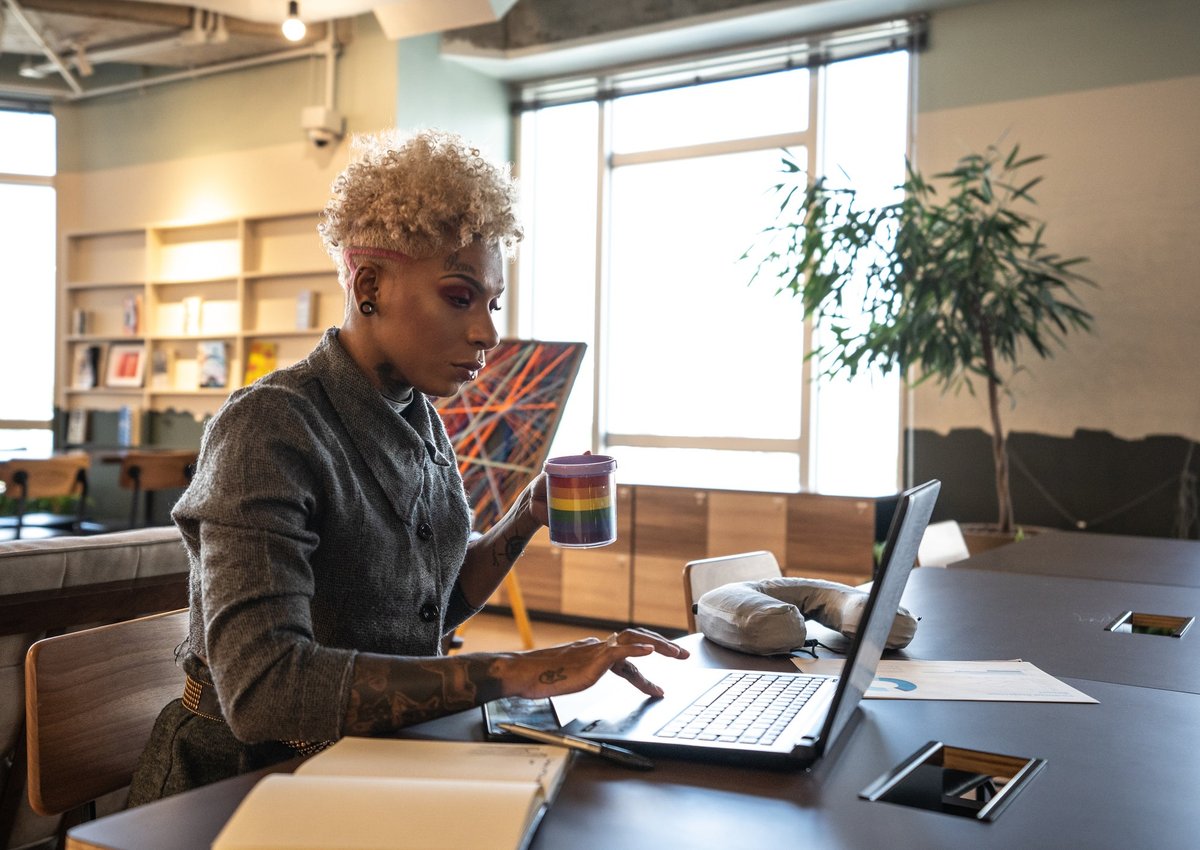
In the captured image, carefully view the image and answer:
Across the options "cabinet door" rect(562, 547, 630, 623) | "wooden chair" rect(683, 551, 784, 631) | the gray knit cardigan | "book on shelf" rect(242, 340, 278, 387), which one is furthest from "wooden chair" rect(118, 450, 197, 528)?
the gray knit cardigan

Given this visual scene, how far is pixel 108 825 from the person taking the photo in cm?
84

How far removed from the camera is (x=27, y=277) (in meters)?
7.57

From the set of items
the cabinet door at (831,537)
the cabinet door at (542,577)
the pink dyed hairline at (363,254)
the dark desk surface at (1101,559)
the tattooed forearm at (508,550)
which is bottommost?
the cabinet door at (542,577)

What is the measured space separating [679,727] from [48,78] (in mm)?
7947

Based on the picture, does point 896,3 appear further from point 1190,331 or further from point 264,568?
point 264,568

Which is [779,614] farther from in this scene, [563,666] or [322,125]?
[322,125]

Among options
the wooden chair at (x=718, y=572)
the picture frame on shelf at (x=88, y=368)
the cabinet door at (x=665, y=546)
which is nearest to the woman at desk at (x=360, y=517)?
the wooden chair at (x=718, y=572)

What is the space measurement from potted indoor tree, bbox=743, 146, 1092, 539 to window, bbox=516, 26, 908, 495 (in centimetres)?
93

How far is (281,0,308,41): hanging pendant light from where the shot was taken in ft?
17.7

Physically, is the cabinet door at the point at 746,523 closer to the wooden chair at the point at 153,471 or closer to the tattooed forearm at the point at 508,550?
the wooden chair at the point at 153,471

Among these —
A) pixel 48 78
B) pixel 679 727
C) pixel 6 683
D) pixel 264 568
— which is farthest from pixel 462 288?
pixel 48 78

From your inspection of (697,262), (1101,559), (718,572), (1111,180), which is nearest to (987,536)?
(1101,559)

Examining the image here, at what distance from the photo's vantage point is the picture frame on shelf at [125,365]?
711 cm

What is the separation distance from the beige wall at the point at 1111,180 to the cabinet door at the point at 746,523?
1.13 m
